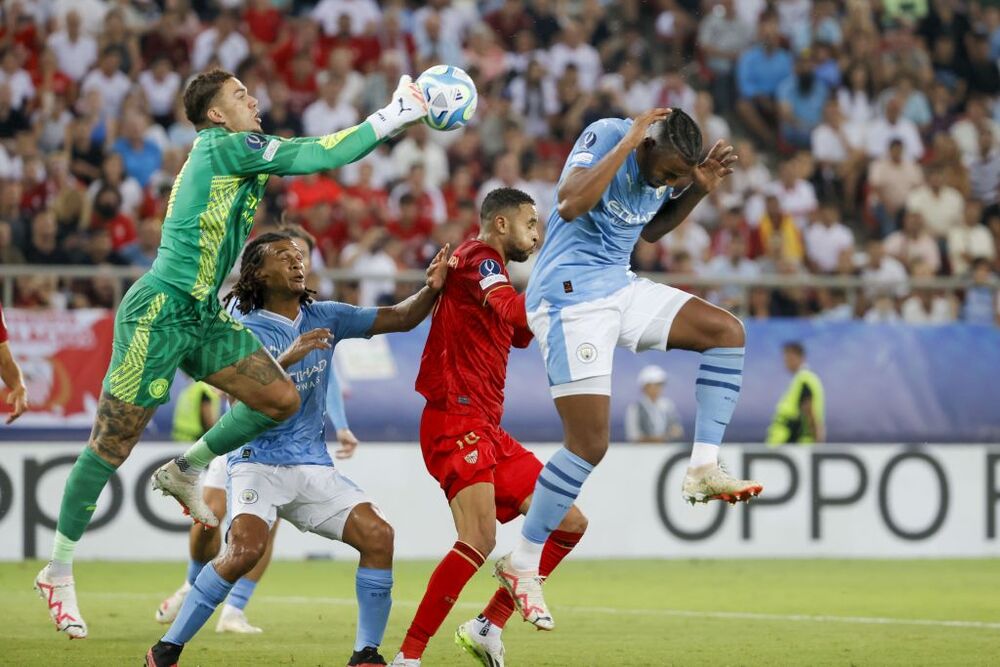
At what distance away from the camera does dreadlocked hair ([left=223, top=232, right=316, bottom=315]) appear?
827 centimetres

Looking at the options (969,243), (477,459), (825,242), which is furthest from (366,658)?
(969,243)

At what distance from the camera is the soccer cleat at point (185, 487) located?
310 inches

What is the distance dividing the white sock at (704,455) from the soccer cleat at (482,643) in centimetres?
130

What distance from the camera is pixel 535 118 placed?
1989 centimetres

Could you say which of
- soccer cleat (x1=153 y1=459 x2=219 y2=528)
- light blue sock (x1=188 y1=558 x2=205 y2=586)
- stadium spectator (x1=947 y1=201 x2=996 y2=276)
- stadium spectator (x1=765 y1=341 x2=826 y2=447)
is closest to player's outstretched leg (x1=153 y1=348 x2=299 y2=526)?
soccer cleat (x1=153 y1=459 x2=219 y2=528)

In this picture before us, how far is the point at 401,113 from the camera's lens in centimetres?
762

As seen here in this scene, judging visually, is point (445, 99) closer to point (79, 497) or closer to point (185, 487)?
point (185, 487)

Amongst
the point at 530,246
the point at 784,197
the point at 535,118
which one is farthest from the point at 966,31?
the point at 530,246

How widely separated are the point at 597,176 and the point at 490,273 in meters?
0.84

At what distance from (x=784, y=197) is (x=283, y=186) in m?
6.37

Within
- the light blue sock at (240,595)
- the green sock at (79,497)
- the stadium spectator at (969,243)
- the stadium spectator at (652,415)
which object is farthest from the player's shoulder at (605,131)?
the stadium spectator at (969,243)

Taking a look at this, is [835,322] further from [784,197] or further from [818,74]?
[818,74]

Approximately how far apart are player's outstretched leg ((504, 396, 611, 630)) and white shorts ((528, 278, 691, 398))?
0.23ft

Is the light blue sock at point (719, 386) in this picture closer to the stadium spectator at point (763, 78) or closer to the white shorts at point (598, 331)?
the white shorts at point (598, 331)
